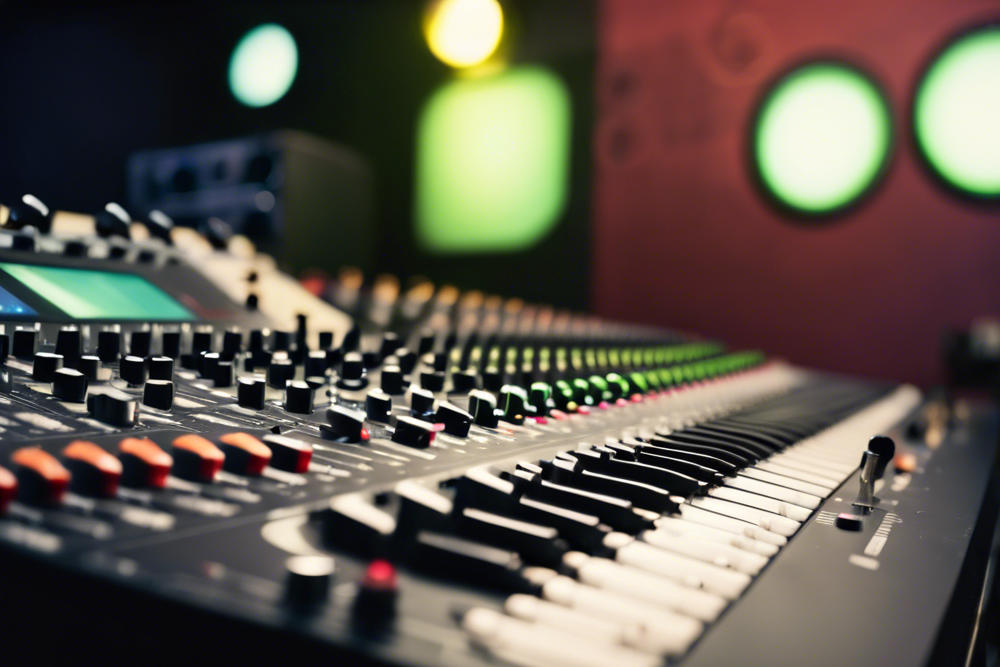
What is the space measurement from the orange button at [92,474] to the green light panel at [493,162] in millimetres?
3082

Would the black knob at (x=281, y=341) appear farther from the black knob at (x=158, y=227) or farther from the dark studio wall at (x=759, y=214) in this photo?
the dark studio wall at (x=759, y=214)

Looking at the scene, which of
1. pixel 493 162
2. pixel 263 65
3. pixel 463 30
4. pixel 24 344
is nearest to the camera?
pixel 24 344

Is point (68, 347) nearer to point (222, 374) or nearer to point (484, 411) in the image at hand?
point (222, 374)

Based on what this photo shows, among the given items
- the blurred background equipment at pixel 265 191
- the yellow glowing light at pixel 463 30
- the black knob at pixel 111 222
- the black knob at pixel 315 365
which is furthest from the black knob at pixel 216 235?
the yellow glowing light at pixel 463 30

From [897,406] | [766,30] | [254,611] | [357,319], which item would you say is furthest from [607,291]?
[254,611]

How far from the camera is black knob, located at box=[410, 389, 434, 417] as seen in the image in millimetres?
674

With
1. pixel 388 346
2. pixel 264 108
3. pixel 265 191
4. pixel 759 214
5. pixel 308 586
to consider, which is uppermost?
pixel 264 108

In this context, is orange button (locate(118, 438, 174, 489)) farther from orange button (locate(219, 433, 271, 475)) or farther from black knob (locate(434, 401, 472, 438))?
black knob (locate(434, 401, 472, 438))

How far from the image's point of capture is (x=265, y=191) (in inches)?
110

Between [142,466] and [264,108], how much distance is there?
4121mm

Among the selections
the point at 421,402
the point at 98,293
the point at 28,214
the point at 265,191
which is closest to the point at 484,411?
the point at 421,402

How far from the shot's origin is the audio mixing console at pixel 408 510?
12.8 inches

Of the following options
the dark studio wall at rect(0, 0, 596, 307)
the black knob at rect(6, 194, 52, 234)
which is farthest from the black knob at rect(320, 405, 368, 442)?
the dark studio wall at rect(0, 0, 596, 307)

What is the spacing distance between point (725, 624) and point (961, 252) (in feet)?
9.10
